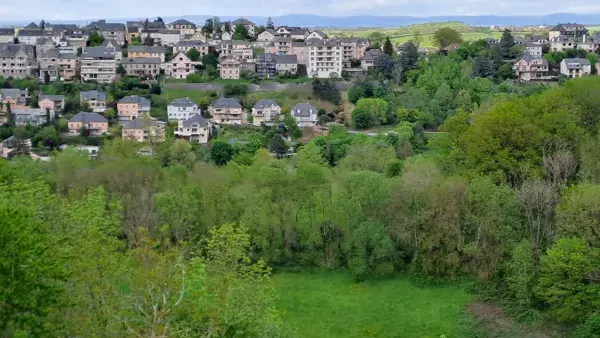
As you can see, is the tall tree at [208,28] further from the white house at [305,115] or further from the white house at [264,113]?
the white house at [305,115]

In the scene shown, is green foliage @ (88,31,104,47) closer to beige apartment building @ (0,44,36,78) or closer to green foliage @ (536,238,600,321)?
beige apartment building @ (0,44,36,78)

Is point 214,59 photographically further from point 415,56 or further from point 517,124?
point 517,124

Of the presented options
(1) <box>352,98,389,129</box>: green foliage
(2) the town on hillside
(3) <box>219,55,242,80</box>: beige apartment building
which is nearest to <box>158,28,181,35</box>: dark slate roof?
(2) the town on hillside

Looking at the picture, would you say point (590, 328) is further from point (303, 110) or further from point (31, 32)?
point (31, 32)

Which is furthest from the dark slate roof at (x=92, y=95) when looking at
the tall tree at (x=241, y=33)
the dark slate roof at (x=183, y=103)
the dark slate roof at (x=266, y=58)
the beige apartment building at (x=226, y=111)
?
the tall tree at (x=241, y=33)

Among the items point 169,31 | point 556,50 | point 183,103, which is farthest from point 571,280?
point 169,31

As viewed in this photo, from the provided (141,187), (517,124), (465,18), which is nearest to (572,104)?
(517,124)
